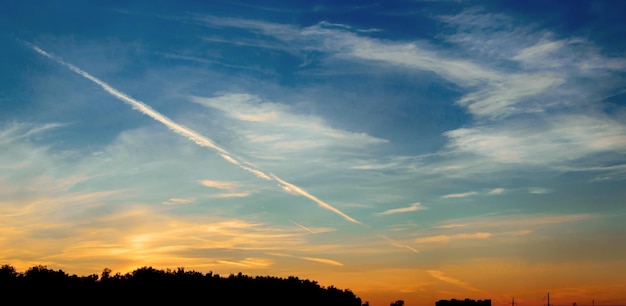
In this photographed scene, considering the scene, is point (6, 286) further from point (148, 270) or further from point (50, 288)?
point (148, 270)

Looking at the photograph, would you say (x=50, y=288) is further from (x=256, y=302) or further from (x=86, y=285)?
(x=256, y=302)

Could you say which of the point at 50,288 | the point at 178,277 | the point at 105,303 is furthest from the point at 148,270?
the point at 50,288

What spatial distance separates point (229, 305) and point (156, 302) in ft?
84.2

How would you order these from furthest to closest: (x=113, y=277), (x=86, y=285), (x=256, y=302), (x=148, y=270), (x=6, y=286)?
(x=256, y=302), (x=148, y=270), (x=113, y=277), (x=86, y=285), (x=6, y=286)

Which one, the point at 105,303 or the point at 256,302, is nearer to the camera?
the point at 105,303

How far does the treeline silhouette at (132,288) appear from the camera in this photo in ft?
454

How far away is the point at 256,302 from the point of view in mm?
192500

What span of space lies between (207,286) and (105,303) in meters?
36.4

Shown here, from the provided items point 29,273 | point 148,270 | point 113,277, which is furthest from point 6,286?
point 148,270

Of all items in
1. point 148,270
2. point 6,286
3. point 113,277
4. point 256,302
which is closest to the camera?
point 6,286

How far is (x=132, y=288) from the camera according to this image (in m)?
161

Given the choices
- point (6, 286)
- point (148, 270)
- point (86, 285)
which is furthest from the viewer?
point (148, 270)

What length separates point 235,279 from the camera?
642ft

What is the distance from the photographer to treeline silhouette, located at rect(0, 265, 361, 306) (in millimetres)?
138250
